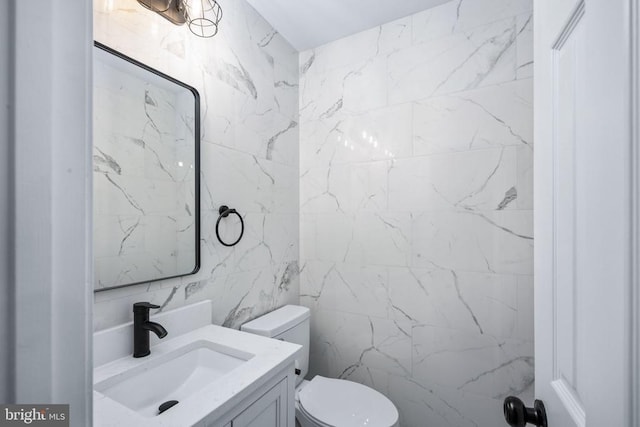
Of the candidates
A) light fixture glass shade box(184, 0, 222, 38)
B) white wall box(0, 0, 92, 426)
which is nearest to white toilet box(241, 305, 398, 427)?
white wall box(0, 0, 92, 426)

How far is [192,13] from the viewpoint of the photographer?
1.27m

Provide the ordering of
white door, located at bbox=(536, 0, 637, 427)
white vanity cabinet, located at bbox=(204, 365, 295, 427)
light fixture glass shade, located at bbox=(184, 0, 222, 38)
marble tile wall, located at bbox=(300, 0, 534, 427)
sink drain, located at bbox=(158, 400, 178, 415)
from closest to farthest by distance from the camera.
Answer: white door, located at bbox=(536, 0, 637, 427) < white vanity cabinet, located at bbox=(204, 365, 295, 427) < sink drain, located at bbox=(158, 400, 178, 415) < light fixture glass shade, located at bbox=(184, 0, 222, 38) < marble tile wall, located at bbox=(300, 0, 534, 427)

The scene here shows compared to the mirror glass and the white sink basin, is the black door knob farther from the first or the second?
the mirror glass

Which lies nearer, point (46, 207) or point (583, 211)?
point (46, 207)

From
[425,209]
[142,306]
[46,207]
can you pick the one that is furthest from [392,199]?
[46,207]

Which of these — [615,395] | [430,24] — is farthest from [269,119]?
[615,395]

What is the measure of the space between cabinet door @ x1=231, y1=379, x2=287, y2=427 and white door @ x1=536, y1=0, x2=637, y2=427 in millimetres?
749

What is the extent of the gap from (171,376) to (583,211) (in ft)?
4.16

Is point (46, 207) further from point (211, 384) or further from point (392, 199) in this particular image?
point (392, 199)

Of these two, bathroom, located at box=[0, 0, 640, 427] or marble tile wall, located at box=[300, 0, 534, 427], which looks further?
marble tile wall, located at box=[300, 0, 534, 427]

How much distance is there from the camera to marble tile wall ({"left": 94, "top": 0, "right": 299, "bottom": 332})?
3.69 ft

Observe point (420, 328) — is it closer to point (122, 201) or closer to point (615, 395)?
point (615, 395)

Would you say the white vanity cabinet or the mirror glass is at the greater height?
the mirror glass

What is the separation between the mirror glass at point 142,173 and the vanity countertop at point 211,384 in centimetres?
26
